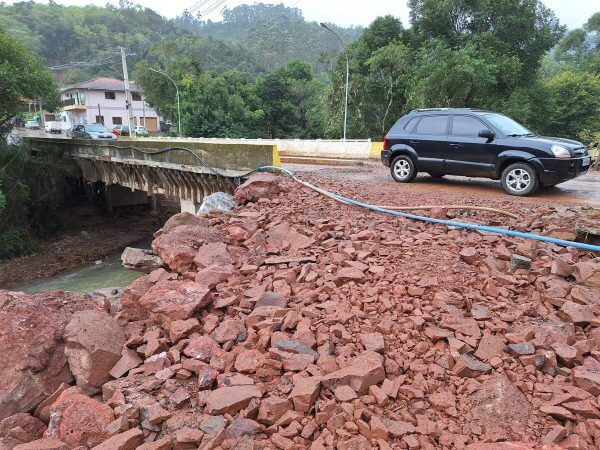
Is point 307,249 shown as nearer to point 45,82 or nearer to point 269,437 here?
point 269,437

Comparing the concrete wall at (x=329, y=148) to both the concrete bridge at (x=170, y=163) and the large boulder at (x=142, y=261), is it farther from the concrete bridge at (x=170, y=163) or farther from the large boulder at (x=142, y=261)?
the large boulder at (x=142, y=261)

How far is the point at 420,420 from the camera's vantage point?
9.82ft

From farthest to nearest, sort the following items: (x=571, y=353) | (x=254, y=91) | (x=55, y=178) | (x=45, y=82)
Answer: (x=254, y=91)
(x=55, y=178)
(x=45, y=82)
(x=571, y=353)

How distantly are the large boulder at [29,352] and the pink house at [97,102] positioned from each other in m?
56.2

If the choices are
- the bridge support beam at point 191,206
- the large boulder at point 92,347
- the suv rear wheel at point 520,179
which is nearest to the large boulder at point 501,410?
the large boulder at point 92,347

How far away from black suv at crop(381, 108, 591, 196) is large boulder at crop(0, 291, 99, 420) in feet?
23.8

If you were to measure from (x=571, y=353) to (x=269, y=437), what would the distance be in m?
2.55

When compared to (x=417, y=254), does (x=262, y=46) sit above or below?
above

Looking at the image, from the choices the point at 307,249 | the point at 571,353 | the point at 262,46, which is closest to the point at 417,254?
the point at 307,249

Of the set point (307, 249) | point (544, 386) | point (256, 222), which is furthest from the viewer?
point (256, 222)

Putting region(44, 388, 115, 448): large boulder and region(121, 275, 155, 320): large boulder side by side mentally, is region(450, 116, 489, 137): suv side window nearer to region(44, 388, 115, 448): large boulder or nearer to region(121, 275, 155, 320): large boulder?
region(121, 275, 155, 320): large boulder

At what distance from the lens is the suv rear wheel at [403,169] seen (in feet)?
30.9

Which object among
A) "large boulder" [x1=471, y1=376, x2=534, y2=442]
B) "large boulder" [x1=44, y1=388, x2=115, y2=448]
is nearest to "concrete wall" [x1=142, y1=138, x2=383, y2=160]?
"large boulder" [x1=44, y1=388, x2=115, y2=448]

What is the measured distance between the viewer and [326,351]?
3721mm
